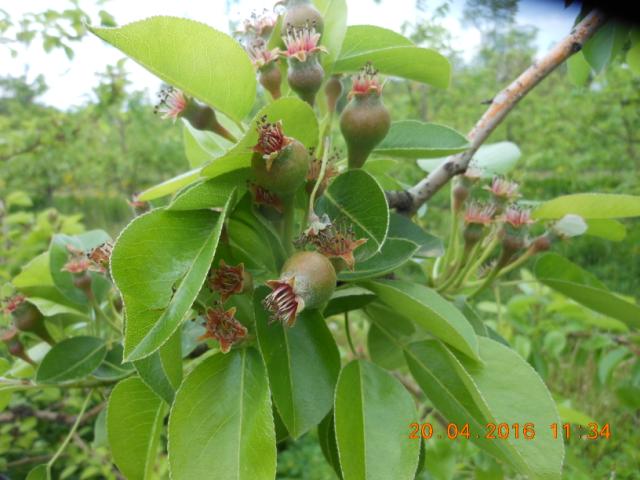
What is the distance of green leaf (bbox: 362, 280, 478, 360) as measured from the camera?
2.04 ft

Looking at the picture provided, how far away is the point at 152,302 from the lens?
1.62 ft

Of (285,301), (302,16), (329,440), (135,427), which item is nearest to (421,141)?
(302,16)

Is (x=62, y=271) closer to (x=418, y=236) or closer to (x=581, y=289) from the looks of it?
(x=418, y=236)

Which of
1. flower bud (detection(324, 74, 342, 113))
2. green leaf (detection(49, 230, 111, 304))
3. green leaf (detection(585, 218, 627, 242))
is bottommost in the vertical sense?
green leaf (detection(49, 230, 111, 304))

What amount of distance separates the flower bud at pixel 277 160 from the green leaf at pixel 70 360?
445mm

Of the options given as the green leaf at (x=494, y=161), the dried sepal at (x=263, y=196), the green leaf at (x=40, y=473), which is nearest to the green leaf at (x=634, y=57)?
the green leaf at (x=494, y=161)

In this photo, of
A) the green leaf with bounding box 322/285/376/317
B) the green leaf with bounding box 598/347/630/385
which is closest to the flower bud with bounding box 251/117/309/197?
the green leaf with bounding box 322/285/376/317

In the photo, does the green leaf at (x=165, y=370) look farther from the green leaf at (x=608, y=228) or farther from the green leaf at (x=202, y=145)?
the green leaf at (x=608, y=228)

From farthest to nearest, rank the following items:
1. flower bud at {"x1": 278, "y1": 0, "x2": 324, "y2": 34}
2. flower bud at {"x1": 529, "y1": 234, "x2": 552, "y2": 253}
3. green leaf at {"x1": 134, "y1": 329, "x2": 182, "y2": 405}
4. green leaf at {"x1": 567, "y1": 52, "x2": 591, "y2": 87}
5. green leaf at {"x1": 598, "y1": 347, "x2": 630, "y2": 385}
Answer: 1. green leaf at {"x1": 598, "y1": 347, "x2": 630, "y2": 385}
2. green leaf at {"x1": 567, "y1": 52, "x2": 591, "y2": 87}
3. flower bud at {"x1": 529, "y1": 234, "x2": 552, "y2": 253}
4. flower bud at {"x1": 278, "y1": 0, "x2": 324, "y2": 34}
5. green leaf at {"x1": 134, "y1": 329, "x2": 182, "y2": 405}

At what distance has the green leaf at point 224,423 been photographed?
1.81ft

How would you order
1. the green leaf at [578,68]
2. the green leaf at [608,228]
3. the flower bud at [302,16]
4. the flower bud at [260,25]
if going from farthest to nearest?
the green leaf at [578,68], the green leaf at [608,228], the flower bud at [260,25], the flower bud at [302,16]

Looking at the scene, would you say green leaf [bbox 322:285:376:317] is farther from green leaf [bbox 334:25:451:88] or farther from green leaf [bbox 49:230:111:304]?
green leaf [bbox 49:230:111:304]

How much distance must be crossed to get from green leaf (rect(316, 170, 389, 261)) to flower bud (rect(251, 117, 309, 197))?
0.26ft

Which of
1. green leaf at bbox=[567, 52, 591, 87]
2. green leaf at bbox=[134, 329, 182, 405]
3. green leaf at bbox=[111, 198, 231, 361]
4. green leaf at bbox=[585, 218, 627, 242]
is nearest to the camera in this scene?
green leaf at bbox=[111, 198, 231, 361]
